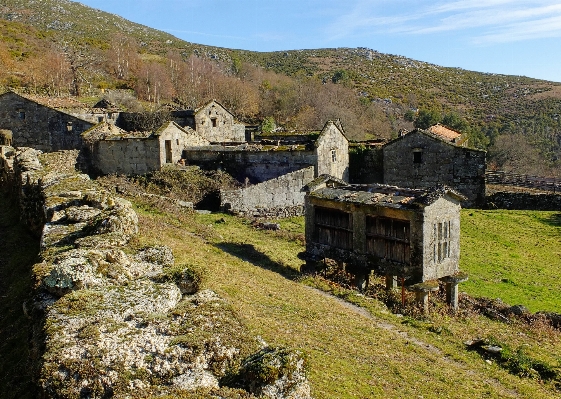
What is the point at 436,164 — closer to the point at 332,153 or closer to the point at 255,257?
the point at 332,153

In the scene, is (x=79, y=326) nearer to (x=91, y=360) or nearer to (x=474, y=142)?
(x=91, y=360)

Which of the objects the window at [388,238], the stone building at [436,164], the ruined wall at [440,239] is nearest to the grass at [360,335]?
the ruined wall at [440,239]

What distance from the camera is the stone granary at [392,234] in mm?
13773

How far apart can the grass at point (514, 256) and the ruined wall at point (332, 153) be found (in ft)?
23.4

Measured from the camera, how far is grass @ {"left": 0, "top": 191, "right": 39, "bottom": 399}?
19.2ft

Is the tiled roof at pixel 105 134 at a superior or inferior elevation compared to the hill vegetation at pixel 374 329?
superior

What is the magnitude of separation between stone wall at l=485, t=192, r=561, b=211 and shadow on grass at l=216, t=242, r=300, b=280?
1749 centimetres

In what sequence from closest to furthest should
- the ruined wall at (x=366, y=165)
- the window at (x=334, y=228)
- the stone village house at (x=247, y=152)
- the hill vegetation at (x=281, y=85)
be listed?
the window at (x=334, y=228), the stone village house at (x=247, y=152), the ruined wall at (x=366, y=165), the hill vegetation at (x=281, y=85)

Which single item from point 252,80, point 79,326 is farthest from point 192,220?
point 252,80

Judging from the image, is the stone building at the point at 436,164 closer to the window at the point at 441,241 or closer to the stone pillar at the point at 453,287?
the window at the point at 441,241

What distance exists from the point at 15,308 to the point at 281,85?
5757 centimetres

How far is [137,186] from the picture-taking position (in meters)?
24.7

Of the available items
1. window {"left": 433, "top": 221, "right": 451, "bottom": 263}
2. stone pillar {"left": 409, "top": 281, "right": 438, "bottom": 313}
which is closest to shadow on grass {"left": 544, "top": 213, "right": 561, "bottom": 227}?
window {"left": 433, "top": 221, "right": 451, "bottom": 263}

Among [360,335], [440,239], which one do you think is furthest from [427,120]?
[360,335]
